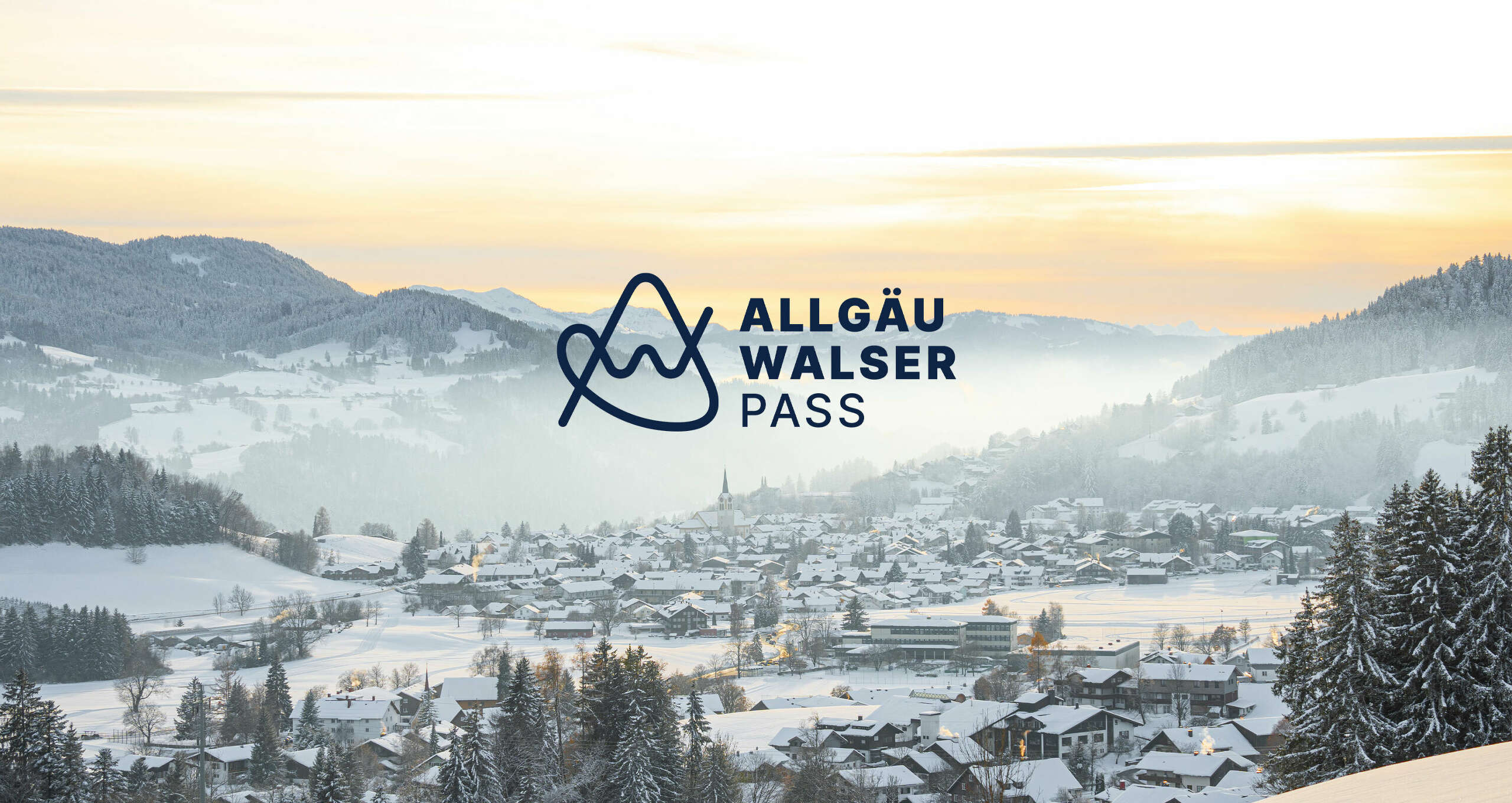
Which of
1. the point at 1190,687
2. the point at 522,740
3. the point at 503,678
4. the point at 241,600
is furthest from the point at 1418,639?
the point at 241,600

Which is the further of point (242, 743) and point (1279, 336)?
point (1279, 336)

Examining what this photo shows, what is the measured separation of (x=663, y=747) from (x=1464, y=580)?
12.3m

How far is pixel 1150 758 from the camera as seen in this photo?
92.9 ft

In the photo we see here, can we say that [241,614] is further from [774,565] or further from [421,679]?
[774,565]

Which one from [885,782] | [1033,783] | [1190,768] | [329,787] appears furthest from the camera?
[885,782]

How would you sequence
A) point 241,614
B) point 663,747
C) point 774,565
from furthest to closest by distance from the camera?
point 774,565
point 241,614
point 663,747

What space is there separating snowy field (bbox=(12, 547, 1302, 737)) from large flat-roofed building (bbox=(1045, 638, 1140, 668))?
339 cm

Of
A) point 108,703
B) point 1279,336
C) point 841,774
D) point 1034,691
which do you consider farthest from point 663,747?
point 1279,336

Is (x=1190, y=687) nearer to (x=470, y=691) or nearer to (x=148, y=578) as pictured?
(x=470, y=691)

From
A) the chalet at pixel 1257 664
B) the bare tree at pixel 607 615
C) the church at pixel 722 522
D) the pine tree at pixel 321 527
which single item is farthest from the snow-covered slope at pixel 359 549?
the chalet at pixel 1257 664

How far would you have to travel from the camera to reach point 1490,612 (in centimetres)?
1323

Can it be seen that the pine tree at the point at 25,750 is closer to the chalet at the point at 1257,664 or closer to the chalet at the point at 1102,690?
the chalet at the point at 1102,690

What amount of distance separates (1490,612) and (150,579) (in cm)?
6783

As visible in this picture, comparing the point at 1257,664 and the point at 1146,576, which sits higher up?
the point at 1146,576
